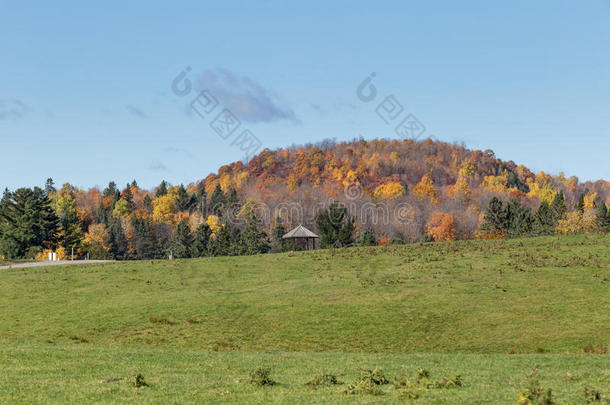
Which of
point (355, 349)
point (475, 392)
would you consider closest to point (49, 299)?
point (355, 349)

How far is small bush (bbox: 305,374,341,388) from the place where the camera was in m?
15.5

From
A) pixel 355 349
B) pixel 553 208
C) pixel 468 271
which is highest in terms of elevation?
pixel 553 208

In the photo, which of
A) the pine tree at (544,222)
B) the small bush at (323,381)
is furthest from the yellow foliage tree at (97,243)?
the small bush at (323,381)

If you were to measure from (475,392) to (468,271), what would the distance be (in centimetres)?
3511

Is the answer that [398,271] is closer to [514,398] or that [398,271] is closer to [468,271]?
[468,271]

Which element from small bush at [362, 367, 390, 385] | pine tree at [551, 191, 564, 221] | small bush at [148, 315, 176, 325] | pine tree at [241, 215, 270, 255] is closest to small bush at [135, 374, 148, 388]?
small bush at [362, 367, 390, 385]

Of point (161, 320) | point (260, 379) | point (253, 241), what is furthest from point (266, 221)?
point (260, 379)

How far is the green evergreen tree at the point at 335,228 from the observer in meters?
98.8

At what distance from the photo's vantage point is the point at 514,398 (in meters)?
13.1

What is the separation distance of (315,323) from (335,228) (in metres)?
64.7

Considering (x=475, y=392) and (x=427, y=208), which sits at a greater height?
(x=427, y=208)

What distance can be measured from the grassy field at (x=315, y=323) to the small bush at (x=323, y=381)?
15.3 inches

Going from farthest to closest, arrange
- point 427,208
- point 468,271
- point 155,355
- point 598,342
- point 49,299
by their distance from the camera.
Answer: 1. point 427,208
2. point 468,271
3. point 49,299
4. point 598,342
5. point 155,355

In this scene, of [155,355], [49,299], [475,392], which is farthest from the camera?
[49,299]
